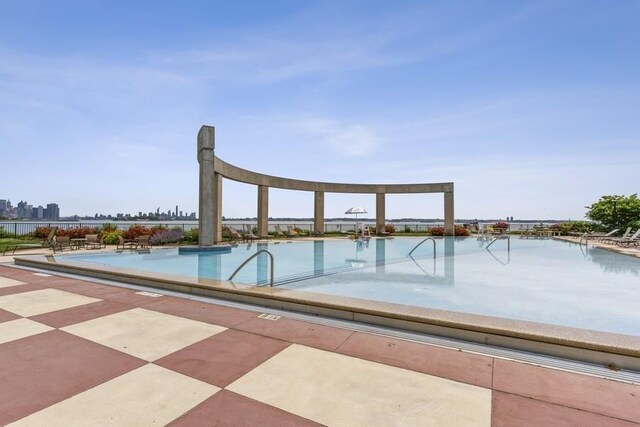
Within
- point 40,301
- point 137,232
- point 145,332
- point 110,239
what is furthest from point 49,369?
point 137,232

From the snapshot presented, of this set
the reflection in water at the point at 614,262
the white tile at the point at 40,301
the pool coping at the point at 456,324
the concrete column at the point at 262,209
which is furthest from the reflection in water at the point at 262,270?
the reflection in water at the point at 614,262

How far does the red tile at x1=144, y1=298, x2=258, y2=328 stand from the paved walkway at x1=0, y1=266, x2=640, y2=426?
0.58 feet

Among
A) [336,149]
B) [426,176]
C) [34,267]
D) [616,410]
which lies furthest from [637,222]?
[34,267]

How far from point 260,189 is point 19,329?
17010 millimetres

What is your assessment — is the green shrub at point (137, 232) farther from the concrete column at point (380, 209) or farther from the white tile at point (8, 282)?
the concrete column at point (380, 209)

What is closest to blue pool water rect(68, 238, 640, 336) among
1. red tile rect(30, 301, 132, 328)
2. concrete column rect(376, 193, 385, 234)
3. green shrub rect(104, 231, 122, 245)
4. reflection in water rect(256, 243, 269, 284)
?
reflection in water rect(256, 243, 269, 284)

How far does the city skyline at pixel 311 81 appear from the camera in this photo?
8.91 m

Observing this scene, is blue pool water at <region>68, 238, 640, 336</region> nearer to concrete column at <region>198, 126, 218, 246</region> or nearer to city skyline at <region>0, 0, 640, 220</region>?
concrete column at <region>198, 126, 218, 246</region>

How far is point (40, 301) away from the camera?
16.0ft

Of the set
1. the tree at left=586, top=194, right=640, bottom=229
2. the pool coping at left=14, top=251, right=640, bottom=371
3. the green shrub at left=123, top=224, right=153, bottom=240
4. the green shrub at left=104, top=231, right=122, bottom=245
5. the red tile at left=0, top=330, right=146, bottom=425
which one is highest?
the tree at left=586, top=194, right=640, bottom=229

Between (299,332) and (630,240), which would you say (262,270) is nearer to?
(299,332)

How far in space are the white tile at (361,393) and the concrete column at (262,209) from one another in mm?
17838

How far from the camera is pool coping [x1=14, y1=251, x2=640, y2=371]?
287 centimetres

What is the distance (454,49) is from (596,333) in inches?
380
